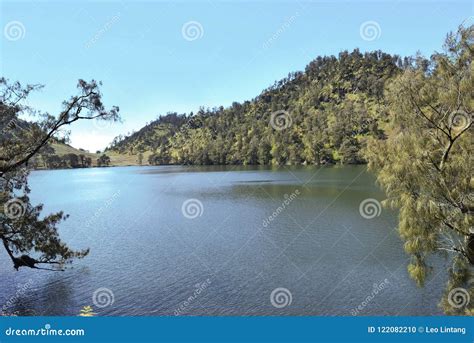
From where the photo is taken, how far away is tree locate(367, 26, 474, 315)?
486 inches

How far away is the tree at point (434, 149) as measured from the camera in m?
12.3

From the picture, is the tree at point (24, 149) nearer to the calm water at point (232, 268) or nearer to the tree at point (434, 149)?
the calm water at point (232, 268)

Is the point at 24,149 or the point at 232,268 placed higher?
the point at 24,149

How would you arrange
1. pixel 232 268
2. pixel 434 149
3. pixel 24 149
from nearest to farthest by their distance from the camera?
1. pixel 434 149
2. pixel 24 149
3. pixel 232 268

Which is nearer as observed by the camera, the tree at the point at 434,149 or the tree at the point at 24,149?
the tree at the point at 434,149

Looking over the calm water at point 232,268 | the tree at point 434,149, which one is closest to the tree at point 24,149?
the calm water at point 232,268

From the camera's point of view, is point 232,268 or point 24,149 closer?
point 24,149

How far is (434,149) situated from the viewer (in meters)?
13.3

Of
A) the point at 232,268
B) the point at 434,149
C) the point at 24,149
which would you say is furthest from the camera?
the point at 232,268

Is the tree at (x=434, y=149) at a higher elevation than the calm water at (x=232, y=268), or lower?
higher

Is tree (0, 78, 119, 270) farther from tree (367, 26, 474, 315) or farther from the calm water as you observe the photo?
tree (367, 26, 474, 315)

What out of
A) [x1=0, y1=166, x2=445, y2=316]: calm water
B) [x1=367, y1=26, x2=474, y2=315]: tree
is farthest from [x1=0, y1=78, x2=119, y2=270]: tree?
[x1=367, y1=26, x2=474, y2=315]: tree

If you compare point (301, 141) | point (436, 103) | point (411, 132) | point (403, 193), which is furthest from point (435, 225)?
point (301, 141)

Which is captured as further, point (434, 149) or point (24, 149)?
point (24, 149)
